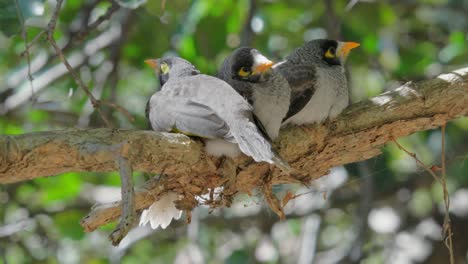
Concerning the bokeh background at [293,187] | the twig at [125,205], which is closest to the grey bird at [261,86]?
the twig at [125,205]

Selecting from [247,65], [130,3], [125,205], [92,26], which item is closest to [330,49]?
[247,65]

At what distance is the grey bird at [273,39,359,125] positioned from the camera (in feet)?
16.1

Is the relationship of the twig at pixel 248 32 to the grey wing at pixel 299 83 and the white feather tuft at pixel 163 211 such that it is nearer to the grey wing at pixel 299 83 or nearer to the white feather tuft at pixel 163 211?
the grey wing at pixel 299 83

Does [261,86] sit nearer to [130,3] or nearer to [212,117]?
[212,117]

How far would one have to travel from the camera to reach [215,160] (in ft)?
14.2

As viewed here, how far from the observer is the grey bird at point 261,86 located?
15.3 feet

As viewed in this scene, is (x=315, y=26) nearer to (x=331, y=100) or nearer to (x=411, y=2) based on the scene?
(x=411, y=2)

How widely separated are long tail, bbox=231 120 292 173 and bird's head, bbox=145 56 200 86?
1.16 meters

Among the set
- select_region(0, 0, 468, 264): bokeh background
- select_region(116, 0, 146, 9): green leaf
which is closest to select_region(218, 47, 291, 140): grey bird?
select_region(116, 0, 146, 9): green leaf

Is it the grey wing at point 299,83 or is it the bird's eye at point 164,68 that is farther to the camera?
the bird's eye at point 164,68

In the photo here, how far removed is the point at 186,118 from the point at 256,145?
1.44 ft

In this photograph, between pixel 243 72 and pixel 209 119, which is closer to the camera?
pixel 209 119

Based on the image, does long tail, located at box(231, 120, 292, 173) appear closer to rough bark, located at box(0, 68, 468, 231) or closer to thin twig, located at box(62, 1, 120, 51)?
rough bark, located at box(0, 68, 468, 231)

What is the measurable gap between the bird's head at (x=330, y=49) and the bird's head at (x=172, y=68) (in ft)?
2.68
